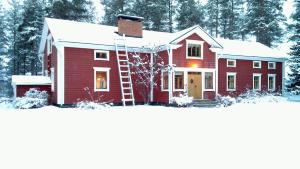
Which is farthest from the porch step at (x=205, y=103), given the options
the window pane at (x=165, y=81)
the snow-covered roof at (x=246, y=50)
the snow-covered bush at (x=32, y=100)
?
the snow-covered bush at (x=32, y=100)

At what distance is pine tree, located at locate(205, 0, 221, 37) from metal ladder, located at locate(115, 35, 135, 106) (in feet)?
84.8

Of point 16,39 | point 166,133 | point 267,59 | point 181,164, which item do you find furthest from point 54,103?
point 16,39

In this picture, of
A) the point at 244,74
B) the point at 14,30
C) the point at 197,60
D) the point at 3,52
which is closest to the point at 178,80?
the point at 197,60

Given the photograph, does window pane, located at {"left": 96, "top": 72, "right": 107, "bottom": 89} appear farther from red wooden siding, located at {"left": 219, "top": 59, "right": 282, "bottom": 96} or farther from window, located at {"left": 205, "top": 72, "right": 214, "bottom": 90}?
red wooden siding, located at {"left": 219, "top": 59, "right": 282, "bottom": 96}

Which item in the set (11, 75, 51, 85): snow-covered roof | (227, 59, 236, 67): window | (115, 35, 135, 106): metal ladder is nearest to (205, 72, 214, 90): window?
(227, 59, 236, 67): window

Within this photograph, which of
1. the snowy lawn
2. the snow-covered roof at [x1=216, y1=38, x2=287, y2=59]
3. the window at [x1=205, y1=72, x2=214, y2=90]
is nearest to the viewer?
the snowy lawn

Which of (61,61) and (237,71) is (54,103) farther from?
(237,71)

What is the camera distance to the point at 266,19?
4175cm

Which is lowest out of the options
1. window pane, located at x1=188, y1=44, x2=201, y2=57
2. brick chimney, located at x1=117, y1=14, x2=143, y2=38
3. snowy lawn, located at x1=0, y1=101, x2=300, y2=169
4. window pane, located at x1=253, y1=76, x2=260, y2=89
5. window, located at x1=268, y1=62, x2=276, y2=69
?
snowy lawn, located at x1=0, y1=101, x2=300, y2=169

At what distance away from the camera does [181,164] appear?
5.97 meters

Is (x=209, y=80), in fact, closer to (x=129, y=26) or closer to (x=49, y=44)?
(x=129, y=26)

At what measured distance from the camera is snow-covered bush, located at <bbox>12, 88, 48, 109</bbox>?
65.5 ft

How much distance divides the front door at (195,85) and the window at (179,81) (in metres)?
0.71

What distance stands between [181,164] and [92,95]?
16646mm
